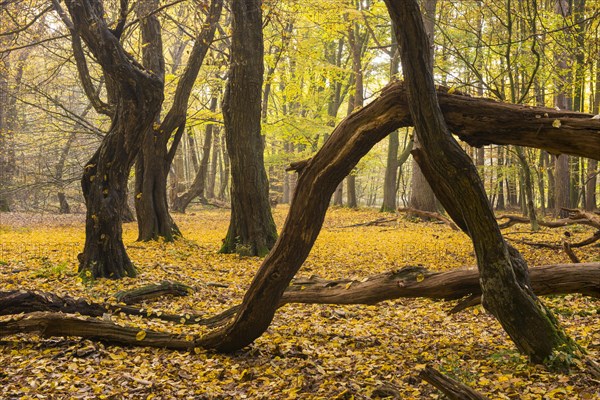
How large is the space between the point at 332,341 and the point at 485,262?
2.25 metres

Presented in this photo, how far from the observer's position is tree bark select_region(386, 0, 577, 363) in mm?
4027

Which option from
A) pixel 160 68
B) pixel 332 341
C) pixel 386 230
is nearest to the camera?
pixel 332 341

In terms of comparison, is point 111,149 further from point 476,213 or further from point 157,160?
point 476,213

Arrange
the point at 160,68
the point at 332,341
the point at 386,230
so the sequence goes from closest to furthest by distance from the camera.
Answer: the point at 332,341 → the point at 160,68 → the point at 386,230

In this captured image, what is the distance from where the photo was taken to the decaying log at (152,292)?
7122 mm

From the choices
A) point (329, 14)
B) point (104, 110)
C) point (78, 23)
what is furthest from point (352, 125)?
point (329, 14)

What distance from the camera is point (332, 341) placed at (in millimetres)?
5871

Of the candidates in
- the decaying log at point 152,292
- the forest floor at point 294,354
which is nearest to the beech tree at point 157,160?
the forest floor at point 294,354

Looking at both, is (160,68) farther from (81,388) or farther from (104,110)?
(81,388)

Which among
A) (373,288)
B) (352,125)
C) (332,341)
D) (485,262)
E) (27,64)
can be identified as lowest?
→ (332,341)

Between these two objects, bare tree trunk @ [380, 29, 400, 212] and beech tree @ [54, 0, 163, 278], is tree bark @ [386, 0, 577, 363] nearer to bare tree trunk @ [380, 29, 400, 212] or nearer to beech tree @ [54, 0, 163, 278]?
beech tree @ [54, 0, 163, 278]

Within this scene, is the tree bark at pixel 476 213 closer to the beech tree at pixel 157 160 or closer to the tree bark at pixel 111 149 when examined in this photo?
the tree bark at pixel 111 149

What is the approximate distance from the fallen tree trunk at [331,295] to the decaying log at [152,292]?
46.6 inches

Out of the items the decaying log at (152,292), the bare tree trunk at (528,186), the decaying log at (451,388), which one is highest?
the bare tree trunk at (528,186)
